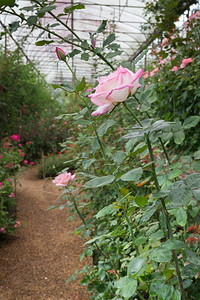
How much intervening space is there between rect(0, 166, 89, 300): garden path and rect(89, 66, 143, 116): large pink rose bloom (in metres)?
1.37

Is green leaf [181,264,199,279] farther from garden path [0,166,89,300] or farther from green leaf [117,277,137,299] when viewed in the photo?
garden path [0,166,89,300]

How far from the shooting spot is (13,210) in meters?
3.37

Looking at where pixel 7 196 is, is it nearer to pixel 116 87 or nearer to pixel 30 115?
pixel 116 87

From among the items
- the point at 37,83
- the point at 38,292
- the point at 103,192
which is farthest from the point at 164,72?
the point at 37,83

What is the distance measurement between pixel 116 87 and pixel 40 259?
91.7 inches

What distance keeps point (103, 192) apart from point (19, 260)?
3.78 ft

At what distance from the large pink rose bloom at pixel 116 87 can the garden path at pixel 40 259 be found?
4.49 ft

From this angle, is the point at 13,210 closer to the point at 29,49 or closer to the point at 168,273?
the point at 168,273

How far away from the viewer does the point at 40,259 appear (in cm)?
241

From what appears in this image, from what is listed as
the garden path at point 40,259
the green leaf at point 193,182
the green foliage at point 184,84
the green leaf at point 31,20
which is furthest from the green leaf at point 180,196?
the garden path at point 40,259

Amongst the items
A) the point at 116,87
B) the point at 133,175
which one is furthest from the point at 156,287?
the point at 116,87

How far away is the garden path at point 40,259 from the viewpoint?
192 cm

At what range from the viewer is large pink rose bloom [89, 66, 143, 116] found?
1.59 ft

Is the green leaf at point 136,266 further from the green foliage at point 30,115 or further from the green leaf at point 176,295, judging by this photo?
the green foliage at point 30,115
